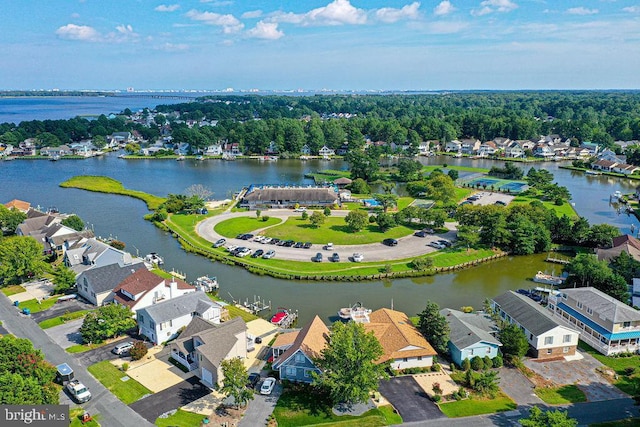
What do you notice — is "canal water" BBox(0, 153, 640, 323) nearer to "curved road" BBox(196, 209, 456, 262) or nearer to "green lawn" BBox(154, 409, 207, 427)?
"curved road" BBox(196, 209, 456, 262)

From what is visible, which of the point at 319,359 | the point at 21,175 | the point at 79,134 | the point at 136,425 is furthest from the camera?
the point at 79,134

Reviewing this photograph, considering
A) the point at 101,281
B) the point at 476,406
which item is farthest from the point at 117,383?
the point at 476,406

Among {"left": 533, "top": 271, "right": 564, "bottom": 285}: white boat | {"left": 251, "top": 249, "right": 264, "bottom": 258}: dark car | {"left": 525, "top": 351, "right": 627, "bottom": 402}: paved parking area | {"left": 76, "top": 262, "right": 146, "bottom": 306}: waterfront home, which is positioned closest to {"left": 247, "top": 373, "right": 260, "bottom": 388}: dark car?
{"left": 76, "top": 262, "right": 146, "bottom": 306}: waterfront home

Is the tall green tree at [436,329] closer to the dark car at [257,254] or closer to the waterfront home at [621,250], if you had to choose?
the dark car at [257,254]

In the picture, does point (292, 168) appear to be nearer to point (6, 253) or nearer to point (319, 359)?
point (6, 253)

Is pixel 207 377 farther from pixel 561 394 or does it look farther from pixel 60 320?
pixel 561 394

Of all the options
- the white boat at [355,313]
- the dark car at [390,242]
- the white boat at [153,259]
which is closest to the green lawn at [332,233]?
the dark car at [390,242]

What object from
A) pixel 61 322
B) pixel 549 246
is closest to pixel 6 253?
pixel 61 322
